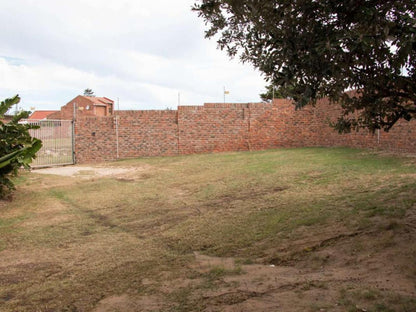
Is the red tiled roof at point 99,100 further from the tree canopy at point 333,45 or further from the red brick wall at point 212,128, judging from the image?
the tree canopy at point 333,45

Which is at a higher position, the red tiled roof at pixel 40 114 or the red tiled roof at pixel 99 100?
the red tiled roof at pixel 99 100

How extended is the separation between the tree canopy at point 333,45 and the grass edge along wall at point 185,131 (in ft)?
52.9

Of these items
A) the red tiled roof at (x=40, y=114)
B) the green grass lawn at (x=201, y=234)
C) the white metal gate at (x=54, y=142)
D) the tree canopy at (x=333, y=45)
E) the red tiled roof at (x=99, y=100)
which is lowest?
the green grass lawn at (x=201, y=234)

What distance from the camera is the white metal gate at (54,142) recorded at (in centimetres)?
1836

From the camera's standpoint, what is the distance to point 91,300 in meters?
4.24

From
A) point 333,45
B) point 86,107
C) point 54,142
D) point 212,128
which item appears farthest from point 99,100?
point 333,45

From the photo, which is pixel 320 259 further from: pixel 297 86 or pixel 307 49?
pixel 307 49

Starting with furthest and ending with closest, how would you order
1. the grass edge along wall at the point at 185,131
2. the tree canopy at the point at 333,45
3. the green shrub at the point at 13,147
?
the grass edge along wall at the point at 185,131
the green shrub at the point at 13,147
the tree canopy at the point at 333,45

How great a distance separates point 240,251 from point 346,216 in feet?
6.41

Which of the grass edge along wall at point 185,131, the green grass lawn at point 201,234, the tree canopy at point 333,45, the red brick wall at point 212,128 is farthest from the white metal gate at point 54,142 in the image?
the tree canopy at point 333,45

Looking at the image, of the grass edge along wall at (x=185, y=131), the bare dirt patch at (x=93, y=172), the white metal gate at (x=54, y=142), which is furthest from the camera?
the grass edge along wall at (x=185, y=131)

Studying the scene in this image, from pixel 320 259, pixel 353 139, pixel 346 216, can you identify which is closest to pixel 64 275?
pixel 320 259

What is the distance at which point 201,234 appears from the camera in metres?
6.63

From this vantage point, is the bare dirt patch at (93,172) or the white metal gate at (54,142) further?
the white metal gate at (54,142)
